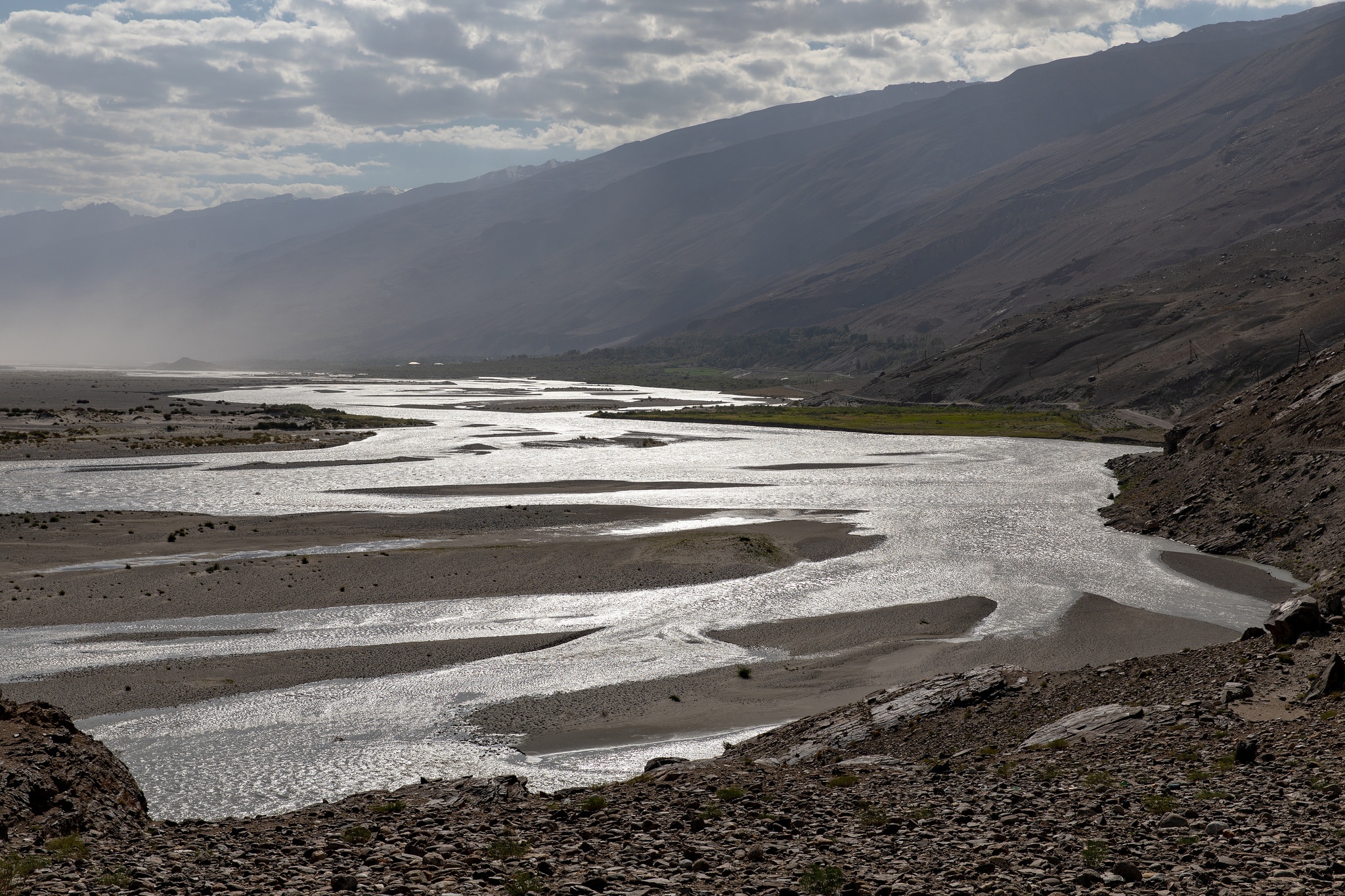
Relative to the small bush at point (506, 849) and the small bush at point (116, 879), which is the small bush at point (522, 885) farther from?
the small bush at point (116, 879)

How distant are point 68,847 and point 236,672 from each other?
1684 centimetres

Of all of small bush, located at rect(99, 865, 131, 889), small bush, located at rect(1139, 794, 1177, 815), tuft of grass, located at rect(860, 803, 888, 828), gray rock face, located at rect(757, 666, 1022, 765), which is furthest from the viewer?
gray rock face, located at rect(757, 666, 1022, 765)

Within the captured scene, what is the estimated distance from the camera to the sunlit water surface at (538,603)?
2303 centimetres

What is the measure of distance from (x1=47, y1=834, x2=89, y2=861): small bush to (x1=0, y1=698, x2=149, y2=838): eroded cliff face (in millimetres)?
573

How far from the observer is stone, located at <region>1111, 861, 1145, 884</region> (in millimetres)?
11273

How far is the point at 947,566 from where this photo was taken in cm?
4525

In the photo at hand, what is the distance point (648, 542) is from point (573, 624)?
13416mm

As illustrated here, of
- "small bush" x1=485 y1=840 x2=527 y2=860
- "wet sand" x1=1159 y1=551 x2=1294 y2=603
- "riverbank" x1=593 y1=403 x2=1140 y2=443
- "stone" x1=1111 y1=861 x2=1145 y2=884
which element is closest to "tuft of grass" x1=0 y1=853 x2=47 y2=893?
"small bush" x1=485 y1=840 x2=527 y2=860

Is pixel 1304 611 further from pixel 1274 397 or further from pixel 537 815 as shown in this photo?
pixel 1274 397

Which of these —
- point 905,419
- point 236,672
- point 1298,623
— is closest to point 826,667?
point 1298,623

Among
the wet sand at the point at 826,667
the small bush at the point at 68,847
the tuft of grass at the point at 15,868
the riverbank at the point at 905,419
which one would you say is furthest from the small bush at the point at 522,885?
the riverbank at the point at 905,419

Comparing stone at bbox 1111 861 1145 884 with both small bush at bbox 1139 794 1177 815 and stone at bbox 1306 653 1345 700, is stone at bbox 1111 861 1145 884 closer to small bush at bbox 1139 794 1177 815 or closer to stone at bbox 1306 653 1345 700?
small bush at bbox 1139 794 1177 815

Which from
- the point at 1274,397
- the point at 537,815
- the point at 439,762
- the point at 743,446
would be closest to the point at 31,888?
the point at 537,815

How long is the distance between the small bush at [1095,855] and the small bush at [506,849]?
7.14 metres
